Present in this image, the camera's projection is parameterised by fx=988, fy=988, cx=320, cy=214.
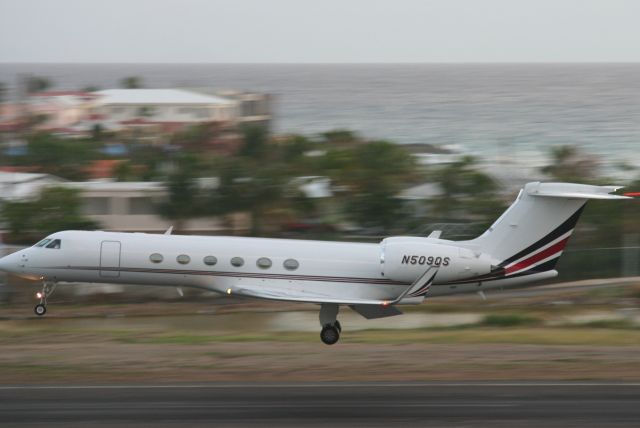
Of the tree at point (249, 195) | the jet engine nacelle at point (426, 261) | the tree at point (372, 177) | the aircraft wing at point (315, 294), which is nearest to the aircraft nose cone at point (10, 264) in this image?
the aircraft wing at point (315, 294)

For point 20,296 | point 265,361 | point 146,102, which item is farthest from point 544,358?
point 146,102

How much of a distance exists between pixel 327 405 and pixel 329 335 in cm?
579

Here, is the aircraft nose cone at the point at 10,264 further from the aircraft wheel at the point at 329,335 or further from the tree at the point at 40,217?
the tree at the point at 40,217

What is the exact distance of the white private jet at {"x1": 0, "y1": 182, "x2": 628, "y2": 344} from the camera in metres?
19.9

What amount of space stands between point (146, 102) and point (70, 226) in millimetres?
70275

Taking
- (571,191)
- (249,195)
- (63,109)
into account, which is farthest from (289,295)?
(63,109)

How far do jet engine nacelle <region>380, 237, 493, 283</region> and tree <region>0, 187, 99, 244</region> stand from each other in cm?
1750

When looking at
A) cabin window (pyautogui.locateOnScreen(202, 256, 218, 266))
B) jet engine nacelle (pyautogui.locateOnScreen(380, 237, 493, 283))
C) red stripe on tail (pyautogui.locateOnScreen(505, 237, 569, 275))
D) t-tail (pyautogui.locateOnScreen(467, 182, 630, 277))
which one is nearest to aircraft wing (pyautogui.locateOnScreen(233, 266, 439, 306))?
jet engine nacelle (pyautogui.locateOnScreen(380, 237, 493, 283))

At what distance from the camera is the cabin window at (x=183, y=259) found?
19.9 meters

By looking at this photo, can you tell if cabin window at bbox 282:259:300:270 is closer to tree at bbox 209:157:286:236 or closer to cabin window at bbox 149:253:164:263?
cabin window at bbox 149:253:164:263

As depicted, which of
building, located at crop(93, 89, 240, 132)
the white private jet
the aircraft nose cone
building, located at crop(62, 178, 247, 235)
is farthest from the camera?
building, located at crop(93, 89, 240, 132)

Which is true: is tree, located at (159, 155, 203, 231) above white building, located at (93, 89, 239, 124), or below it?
above

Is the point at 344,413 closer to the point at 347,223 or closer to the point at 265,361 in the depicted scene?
the point at 265,361

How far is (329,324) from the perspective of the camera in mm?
20344
